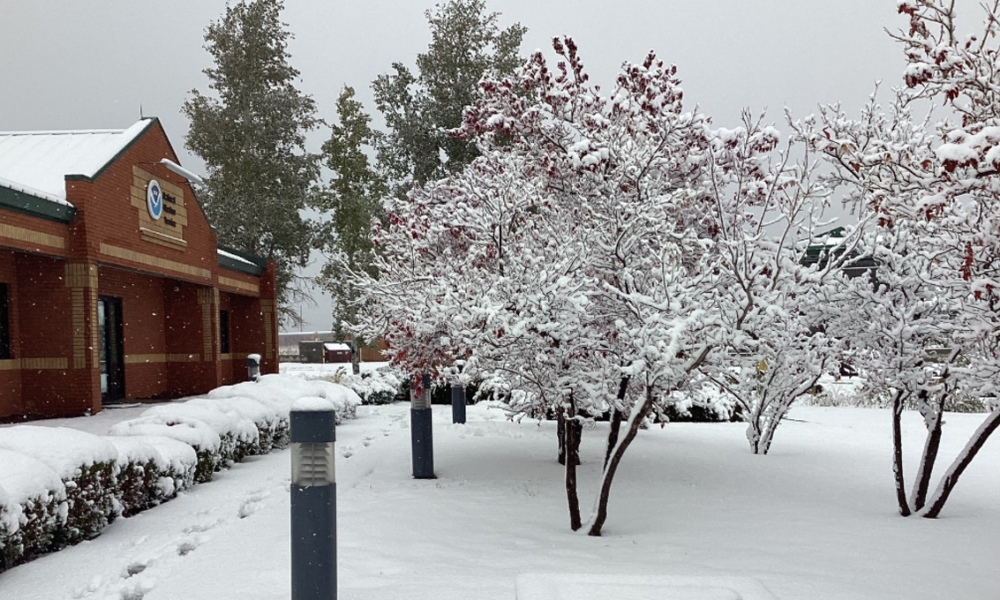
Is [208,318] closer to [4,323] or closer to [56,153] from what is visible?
[56,153]

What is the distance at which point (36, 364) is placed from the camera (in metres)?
13.0

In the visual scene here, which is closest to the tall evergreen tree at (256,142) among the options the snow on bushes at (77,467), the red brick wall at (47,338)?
the red brick wall at (47,338)

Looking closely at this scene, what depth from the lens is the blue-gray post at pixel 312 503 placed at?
3.22 m

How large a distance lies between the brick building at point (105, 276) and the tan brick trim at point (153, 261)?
0.09ft

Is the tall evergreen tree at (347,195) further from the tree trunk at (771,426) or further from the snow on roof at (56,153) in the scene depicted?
the tree trunk at (771,426)

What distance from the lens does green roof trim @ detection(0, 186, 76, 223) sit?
11125 millimetres

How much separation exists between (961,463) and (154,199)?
52.8 ft

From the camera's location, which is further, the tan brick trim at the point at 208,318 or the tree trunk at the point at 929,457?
the tan brick trim at the point at 208,318

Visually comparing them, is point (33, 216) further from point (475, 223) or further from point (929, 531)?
point (929, 531)

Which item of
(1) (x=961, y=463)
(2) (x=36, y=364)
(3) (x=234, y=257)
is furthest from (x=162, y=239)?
(1) (x=961, y=463)

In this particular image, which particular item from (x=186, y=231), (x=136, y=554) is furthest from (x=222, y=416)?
(x=186, y=231)

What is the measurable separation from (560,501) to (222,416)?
14.6 ft

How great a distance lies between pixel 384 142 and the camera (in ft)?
73.1

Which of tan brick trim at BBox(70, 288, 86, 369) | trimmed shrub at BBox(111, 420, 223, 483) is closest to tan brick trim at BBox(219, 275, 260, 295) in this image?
tan brick trim at BBox(70, 288, 86, 369)
